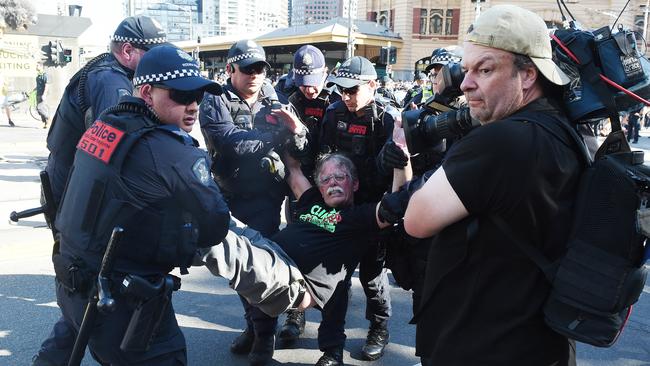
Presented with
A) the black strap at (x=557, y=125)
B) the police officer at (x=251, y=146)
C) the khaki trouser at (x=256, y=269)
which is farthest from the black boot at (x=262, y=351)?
the black strap at (x=557, y=125)

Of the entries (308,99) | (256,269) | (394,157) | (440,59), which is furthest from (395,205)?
(308,99)

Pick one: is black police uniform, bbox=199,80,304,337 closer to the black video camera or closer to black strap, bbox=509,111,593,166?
the black video camera

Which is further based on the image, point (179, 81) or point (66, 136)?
point (66, 136)

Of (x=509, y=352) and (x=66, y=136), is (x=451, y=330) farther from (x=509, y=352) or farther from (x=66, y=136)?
(x=66, y=136)

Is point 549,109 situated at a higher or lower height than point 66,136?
higher

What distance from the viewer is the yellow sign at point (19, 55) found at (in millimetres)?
18938

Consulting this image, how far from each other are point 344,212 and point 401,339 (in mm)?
1215

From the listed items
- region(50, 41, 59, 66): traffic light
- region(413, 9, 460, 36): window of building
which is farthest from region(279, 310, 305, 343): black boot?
region(413, 9, 460, 36): window of building

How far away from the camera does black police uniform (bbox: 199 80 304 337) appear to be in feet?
10.6

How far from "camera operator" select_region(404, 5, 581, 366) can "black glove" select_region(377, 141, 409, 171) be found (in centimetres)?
108

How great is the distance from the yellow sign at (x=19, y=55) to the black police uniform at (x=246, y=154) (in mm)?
19008

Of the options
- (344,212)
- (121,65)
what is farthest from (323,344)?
(121,65)

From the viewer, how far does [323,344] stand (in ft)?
10.3

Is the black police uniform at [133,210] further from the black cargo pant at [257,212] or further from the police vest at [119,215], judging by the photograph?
the black cargo pant at [257,212]
